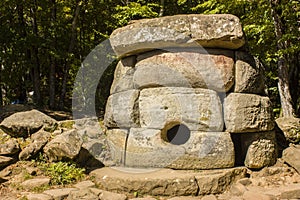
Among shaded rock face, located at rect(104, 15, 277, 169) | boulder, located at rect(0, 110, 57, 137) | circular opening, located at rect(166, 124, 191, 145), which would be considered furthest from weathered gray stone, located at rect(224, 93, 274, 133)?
boulder, located at rect(0, 110, 57, 137)

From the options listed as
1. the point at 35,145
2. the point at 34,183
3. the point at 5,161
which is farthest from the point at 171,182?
the point at 5,161

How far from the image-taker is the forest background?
7.86m

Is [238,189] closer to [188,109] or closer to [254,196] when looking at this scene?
[254,196]

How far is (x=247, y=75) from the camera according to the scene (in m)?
5.29

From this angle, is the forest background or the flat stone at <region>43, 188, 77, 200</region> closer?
the flat stone at <region>43, 188, 77, 200</region>

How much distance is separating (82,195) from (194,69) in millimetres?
2560

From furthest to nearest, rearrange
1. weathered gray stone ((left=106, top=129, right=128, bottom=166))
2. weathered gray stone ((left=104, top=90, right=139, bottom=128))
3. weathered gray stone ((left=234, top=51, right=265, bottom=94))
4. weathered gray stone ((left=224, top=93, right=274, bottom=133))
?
1. weathered gray stone ((left=106, top=129, right=128, bottom=166))
2. weathered gray stone ((left=104, top=90, right=139, bottom=128))
3. weathered gray stone ((left=234, top=51, right=265, bottom=94))
4. weathered gray stone ((left=224, top=93, right=274, bottom=133))

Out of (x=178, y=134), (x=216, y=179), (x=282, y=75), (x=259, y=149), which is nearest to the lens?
(x=216, y=179)

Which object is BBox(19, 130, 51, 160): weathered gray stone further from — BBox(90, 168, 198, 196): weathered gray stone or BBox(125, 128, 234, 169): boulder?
BBox(125, 128, 234, 169): boulder

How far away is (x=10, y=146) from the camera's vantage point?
5.57 meters

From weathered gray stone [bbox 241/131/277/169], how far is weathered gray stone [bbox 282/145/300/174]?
205 millimetres

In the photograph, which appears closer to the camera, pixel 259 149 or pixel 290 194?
pixel 290 194

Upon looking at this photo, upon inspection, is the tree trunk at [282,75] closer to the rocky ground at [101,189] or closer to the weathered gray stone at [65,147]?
the rocky ground at [101,189]

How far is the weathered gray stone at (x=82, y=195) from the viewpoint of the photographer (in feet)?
14.3
